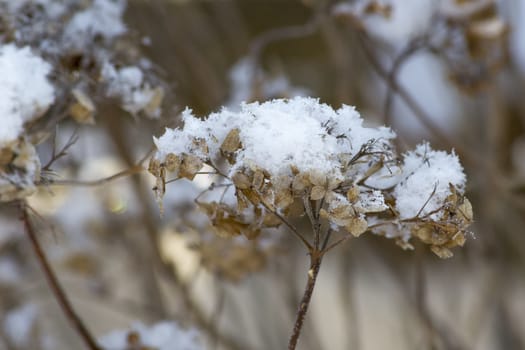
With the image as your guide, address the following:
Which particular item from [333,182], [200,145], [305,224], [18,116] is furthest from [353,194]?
[305,224]

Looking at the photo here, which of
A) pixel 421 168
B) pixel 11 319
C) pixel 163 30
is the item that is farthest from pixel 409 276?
pixel 421 168

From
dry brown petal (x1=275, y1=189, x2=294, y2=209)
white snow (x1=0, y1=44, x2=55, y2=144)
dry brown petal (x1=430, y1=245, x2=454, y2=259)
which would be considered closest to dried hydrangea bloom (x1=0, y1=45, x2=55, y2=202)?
white snow (x1=0, y1=44, x2=55, y2=144)

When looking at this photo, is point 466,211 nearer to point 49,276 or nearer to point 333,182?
point 333,182

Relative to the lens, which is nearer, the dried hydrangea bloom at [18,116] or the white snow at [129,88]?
the dried hydrangea bloom at [18,116]

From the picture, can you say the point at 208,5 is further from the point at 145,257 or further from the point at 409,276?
the point at 409,276

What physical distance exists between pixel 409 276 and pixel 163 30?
1550 mm

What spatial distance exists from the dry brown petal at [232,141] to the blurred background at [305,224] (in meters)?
0.12

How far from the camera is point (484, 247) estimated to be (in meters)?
1.35

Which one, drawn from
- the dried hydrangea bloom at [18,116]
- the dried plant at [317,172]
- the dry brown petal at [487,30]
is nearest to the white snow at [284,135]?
the dried plant at [317,172]

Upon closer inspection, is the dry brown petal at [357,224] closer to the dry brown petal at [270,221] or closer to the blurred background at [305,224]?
the dry brown petal at [270,221]

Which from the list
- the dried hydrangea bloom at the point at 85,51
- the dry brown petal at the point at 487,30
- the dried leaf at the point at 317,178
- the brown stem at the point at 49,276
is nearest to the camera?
the dried leaf at the point at 317,178

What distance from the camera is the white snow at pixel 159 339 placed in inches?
28.2

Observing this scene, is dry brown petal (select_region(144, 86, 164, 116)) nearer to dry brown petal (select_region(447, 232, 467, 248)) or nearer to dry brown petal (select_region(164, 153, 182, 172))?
dry brown petal (select_region(164, 153, 182, 172))

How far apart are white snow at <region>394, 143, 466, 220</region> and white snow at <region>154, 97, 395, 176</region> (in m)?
0.04
